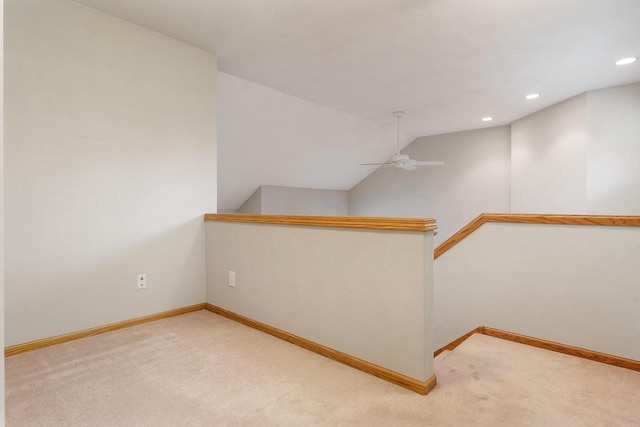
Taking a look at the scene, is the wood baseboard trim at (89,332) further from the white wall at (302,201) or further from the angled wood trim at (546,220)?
the white wall at (302,201)

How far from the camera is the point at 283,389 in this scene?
1.61 m

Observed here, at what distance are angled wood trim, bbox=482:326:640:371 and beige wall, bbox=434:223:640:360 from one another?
0.10 ft

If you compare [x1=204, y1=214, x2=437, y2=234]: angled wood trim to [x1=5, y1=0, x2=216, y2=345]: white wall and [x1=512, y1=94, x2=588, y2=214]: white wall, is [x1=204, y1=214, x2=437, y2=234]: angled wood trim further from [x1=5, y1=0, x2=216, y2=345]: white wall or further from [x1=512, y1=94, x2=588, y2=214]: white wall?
[x1=512, y1=94, x2=588, y2=214]: white wall

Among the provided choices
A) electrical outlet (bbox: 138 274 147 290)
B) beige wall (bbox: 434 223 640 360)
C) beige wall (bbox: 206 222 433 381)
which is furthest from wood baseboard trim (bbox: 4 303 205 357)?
beige wall (bbox: 434 223 640 360)

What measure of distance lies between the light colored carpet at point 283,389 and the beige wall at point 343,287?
16 cm

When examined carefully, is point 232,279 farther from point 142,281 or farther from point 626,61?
point 626,61

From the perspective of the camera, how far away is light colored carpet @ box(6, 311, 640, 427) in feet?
4.57

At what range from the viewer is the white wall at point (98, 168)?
2.00 meters

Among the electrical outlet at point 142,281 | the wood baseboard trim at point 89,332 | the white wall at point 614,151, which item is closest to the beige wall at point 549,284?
the wood baseboard trim at point 89,332

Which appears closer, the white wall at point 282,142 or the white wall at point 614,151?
the white wall at point 614,151

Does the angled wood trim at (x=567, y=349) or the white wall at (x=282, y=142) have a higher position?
the white wall at (x=282, y=142)

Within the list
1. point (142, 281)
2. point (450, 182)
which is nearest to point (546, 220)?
Answer: point (142, 281)

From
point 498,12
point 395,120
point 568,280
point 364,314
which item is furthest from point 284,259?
point 395,120

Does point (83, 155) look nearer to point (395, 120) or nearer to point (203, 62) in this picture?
point (203, 62)
